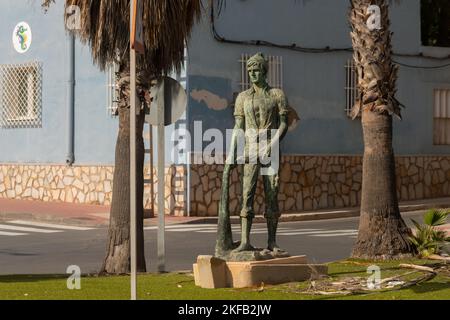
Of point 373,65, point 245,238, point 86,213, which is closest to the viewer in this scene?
point 245,238

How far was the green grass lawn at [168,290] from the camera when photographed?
1036cm

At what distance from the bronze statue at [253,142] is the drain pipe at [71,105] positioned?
619 inches

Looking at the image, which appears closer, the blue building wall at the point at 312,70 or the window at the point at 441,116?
the blue building wall at the point at 312,70

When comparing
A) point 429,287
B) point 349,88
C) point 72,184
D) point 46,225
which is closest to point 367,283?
Answer: point 429,287

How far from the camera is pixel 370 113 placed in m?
14.6

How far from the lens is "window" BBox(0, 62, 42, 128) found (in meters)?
28.1

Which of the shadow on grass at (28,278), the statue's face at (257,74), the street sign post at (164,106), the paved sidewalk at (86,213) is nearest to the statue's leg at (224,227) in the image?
the statue's face at (257,74)

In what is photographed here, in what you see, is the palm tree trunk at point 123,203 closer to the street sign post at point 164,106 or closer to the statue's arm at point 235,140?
the street sign post at point 164,106

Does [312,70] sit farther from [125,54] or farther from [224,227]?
[224,227]

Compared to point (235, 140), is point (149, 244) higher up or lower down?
lower down

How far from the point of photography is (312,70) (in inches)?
1061

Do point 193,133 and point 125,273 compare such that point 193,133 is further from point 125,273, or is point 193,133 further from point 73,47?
point 125,273

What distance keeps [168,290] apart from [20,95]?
18.2 m

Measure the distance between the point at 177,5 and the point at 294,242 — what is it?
6.53 m
